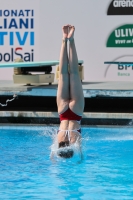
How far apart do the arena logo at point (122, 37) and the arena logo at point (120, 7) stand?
1.17 ft

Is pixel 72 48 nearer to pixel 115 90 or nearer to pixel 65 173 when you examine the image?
pixel 65 173

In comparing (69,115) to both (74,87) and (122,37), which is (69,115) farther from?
(122,37)

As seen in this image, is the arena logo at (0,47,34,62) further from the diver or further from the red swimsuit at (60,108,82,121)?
the red swimsuit at (60,108,82,121)

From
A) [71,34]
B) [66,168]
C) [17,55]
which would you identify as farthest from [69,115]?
[17,55]

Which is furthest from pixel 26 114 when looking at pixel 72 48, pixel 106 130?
pixel 72 48

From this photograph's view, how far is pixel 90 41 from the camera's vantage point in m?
14.3

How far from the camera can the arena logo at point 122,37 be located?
14.2 meters

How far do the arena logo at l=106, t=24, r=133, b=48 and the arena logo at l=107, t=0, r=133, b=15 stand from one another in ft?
1.17

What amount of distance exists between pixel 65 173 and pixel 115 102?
4.48 meters

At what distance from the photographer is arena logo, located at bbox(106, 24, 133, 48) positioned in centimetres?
1421

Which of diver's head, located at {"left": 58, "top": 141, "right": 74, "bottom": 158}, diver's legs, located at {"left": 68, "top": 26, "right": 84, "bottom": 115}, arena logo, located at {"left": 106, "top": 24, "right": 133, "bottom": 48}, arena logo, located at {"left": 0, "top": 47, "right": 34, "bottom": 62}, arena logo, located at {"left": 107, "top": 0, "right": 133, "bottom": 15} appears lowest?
diver's head, located at {"left": 58, "top": 141, "right": 74, "bottom": 158}

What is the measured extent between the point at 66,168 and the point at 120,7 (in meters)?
7.02

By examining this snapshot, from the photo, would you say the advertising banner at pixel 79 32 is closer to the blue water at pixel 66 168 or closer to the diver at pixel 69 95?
the blue water at pixel 66 168

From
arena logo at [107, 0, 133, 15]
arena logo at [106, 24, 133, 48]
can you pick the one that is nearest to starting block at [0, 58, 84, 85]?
arena logo at [106, 24, 133, 48]
